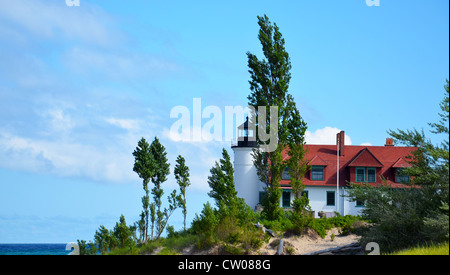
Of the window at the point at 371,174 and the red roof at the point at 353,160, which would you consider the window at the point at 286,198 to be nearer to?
the red roof at the point at 353,160

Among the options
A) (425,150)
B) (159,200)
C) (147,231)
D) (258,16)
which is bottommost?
(147,231)

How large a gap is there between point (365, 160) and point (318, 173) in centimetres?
399

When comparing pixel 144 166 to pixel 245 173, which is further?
pixel 245 173

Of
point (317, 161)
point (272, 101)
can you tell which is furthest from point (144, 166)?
point (317, 161)

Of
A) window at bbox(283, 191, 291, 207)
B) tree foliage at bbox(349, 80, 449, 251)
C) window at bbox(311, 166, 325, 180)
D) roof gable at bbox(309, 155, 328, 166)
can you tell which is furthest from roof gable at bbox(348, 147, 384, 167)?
tree foliage at bbox(349, 80, 449, 251)

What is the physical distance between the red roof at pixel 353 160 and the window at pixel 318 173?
0.29 m

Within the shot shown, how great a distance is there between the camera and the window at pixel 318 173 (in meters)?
40.4

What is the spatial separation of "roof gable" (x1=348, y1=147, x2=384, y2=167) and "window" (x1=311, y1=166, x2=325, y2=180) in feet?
7.51

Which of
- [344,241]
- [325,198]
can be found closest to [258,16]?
[344,241]

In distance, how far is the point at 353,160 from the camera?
39.9 m

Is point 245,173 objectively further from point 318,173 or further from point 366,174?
point 366,174

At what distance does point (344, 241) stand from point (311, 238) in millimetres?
1596

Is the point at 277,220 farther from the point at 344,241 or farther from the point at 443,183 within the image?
the point at 443,183

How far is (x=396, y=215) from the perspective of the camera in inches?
699
